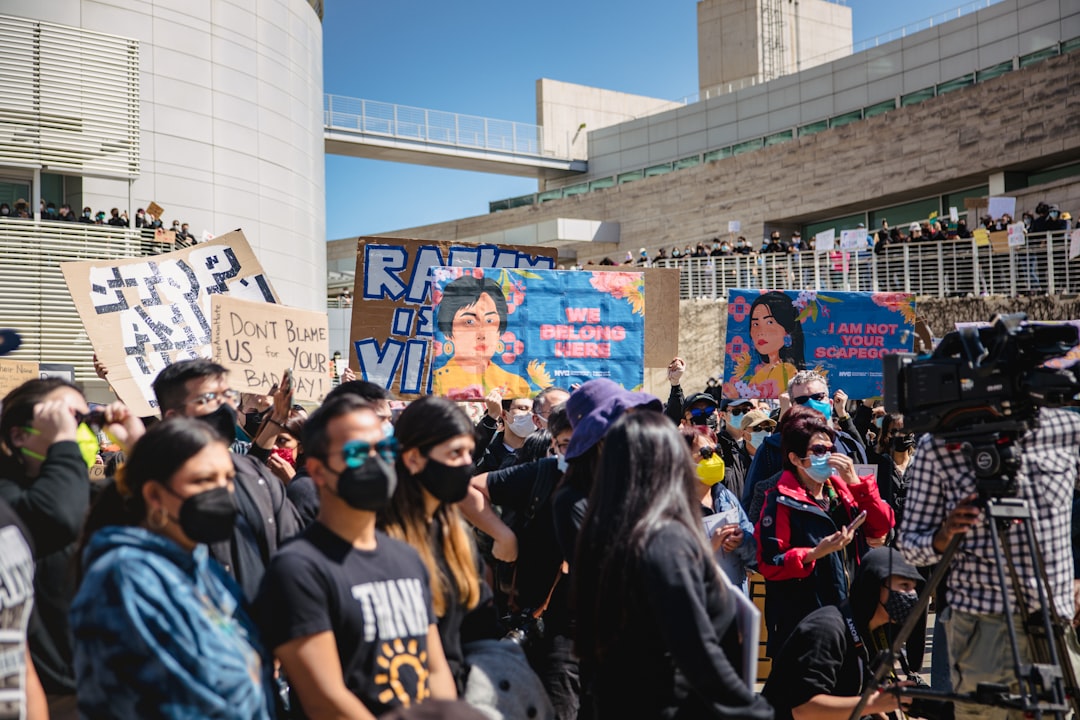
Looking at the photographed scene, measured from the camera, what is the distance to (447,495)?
3.52 meters

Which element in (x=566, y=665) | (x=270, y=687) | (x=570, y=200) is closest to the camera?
(x=270, y=687)

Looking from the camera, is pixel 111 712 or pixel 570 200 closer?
pixel 111 712

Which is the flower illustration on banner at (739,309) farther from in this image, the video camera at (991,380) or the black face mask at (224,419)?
the black face mask at (224,419)

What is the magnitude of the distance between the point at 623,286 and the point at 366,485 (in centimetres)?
658

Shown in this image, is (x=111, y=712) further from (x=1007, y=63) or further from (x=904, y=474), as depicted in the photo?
(x=1007, y=63)

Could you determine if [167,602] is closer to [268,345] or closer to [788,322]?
[268,345]

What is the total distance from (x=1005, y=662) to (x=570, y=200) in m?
42.6

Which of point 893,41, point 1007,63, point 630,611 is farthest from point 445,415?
point 893,41

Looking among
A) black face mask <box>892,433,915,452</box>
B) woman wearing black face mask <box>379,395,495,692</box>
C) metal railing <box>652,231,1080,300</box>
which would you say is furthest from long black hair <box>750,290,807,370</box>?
metal railing <box>652,231,1080,300</box>

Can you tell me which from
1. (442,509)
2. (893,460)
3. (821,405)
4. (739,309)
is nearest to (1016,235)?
(739,309)

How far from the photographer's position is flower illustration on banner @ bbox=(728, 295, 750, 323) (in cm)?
1038

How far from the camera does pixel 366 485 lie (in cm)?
298

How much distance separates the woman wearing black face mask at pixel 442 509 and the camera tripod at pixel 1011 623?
1.49m

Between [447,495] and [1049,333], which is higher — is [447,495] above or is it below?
below
